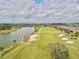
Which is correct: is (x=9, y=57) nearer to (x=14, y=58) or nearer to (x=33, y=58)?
(x=14, y=58)

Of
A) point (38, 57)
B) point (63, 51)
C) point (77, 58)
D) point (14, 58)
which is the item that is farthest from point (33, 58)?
point (77, 58)

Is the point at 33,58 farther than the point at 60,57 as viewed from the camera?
Yes

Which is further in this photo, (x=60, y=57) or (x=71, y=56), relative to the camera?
(x=71, y=56)

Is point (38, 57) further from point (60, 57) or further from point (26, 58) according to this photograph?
point (60, 57)

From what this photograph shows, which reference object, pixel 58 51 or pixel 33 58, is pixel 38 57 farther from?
pixel 58 51

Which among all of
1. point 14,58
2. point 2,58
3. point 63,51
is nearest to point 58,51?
point 63,51

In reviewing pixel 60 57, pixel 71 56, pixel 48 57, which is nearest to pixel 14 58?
pixel 48 57

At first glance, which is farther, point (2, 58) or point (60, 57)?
point (2, 58)
